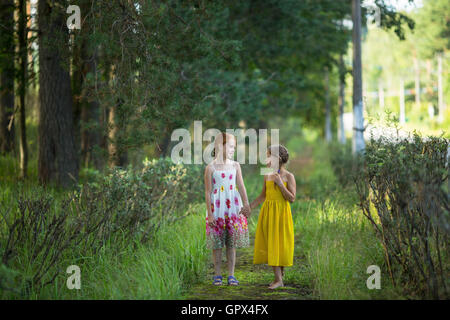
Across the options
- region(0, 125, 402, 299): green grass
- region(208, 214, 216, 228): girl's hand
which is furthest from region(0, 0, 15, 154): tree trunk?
region(208, 214, 216, 228): girl's hand

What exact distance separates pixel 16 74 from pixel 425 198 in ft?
28.1

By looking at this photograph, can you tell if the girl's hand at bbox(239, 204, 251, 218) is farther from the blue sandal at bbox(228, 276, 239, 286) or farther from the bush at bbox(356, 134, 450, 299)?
the bush at bbox(356, 134, 450, 299)

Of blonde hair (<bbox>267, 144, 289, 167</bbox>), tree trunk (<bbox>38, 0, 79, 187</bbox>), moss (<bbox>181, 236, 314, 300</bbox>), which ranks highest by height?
tree trunk (<bbox>38, 0, 79, 187</bbox>)

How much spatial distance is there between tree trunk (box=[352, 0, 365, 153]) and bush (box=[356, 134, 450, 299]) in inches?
240

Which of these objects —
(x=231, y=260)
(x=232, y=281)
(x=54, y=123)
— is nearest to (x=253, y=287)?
(x=232, y=281)

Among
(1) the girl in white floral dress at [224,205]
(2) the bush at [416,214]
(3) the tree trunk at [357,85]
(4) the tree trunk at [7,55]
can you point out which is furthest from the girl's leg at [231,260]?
(3) the tree trunk at [357,85]

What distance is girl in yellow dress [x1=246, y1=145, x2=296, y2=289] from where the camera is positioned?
4880 millimetres

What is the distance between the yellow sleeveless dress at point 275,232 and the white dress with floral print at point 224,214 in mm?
216

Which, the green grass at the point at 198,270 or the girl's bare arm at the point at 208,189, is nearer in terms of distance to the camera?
the green grass at the point at 198,270

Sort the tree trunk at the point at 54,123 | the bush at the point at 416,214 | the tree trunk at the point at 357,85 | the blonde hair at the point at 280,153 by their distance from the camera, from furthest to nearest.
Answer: the tree trunk at the point at 357,85 < the tree trunk at the point at 54,123 < the blonde hair at the point at 280,153 < the bush at the point at 416,214

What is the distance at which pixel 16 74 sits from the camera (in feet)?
32.0

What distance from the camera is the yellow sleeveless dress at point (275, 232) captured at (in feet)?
16.0

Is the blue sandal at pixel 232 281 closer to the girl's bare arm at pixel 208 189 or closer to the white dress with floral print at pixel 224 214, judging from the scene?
the white dress with floral print at pixel 224 214
